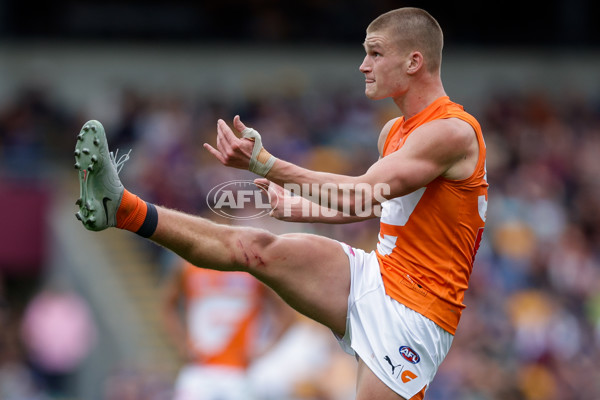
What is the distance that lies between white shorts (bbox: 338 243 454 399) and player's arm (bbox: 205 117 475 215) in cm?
56

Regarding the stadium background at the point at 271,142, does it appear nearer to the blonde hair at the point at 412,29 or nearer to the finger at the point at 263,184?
the finger at the point at 263,184

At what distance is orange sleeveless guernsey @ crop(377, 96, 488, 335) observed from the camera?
5.35 metres

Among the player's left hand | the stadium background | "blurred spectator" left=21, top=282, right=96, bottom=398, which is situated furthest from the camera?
"blurred spectator" left=21, top=282, right=96, bottom=398

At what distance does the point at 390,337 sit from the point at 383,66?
1443 millimetres

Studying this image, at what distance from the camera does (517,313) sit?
1224 cm

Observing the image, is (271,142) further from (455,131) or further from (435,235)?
(455,131)

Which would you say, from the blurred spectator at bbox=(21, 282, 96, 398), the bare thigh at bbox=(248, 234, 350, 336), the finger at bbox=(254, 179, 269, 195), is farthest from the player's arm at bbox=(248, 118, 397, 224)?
the blurred spectator at bbox=(21, 282, 96, 398)

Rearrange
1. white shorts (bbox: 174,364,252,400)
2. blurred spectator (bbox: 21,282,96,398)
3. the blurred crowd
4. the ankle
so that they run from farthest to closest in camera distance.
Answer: blurred spectator (bbox: 21,282,96,398)
the blurred crowd
white shorts (bbox: 174,364,252,400)
the ankle

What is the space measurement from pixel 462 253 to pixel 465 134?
68cm

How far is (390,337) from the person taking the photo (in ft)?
17.6

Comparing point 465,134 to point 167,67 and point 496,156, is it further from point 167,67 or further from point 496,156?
point 167,67

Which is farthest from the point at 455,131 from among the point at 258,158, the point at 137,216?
the point at 137,216

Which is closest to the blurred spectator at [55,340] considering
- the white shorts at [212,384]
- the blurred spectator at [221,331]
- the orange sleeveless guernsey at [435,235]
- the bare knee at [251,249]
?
the blurred spectator at [221,331]

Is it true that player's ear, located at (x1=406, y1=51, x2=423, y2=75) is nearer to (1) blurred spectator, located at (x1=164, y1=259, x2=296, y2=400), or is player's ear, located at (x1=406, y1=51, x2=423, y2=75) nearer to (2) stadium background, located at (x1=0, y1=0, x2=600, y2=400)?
A: (1) blurred spectator, located at (x1=164, y1=259, x2=296, y2=400)
